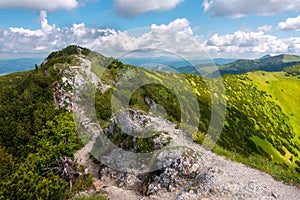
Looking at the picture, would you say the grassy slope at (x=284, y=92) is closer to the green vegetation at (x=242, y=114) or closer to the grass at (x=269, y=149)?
the green vegetation at (x=242, y=114)

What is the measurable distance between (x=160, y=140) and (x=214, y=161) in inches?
231

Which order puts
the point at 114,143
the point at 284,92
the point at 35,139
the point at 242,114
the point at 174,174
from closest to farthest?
the point at 174,174, the point at 114,143, the point at 35,139, the point at 242,114, the point at 284,92

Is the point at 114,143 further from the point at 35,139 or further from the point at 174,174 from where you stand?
the point at 35,139

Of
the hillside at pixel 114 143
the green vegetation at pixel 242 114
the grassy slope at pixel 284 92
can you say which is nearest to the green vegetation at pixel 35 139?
the hillside at pixel 114 143

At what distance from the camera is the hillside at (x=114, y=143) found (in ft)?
69.7

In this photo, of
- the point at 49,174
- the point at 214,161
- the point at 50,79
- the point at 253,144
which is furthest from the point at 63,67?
the point at 253,144

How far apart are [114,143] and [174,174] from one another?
11.5 m

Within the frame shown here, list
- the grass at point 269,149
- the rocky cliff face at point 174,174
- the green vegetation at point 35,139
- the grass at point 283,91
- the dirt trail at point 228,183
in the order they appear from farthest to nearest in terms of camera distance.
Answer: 1. the grass at point 283,91
2. the grass at point 269,149
3. the green vegetation at point 35,139
4. the rocky cliff face at point 174,174
5. the dirt trail at point 228,183

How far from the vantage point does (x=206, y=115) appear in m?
81.0

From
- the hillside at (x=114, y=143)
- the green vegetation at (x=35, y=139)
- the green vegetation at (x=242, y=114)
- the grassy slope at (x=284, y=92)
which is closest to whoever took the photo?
the hillside at (x=114, y=143)

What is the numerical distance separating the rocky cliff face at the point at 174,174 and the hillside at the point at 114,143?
86 millimetres

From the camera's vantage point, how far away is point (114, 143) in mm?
31078

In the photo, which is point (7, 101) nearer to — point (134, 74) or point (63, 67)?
point (63, 67)

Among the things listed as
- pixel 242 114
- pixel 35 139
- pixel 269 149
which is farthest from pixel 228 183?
pixel 242 114
